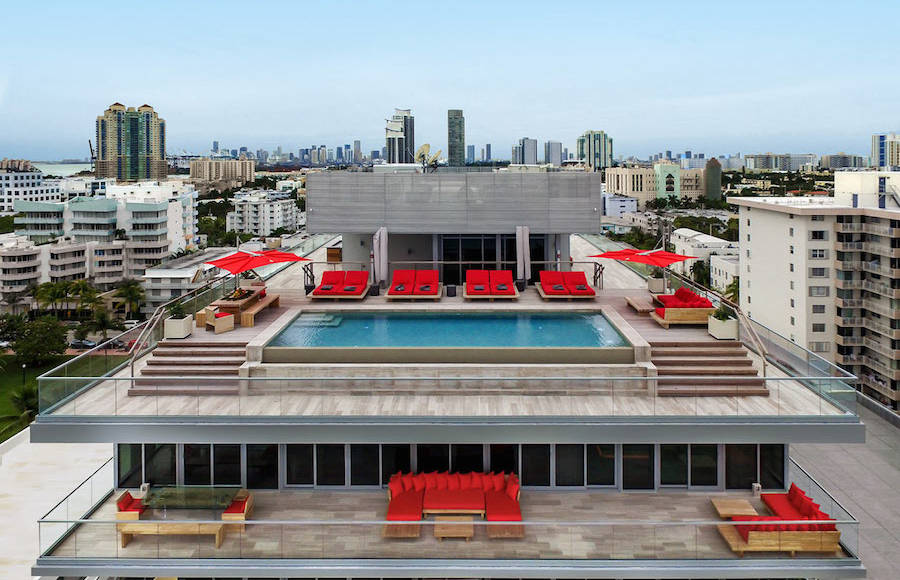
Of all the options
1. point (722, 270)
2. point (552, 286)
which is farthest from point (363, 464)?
point (722, 270)

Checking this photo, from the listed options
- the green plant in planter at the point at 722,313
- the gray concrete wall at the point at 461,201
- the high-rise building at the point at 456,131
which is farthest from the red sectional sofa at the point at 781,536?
the high-rise building at the point at 456,131

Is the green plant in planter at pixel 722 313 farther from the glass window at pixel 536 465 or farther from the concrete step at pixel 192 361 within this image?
the concrete step at pixel 192 361

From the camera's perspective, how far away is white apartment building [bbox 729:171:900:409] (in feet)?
154

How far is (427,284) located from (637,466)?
9.91 meters

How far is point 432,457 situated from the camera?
12953 mm

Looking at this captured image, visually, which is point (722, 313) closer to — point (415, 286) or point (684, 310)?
point (684, 310)

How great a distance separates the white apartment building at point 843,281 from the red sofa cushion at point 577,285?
33940 millimetres

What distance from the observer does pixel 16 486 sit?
33.9m

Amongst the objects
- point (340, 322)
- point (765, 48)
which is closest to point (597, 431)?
point (340, 322)

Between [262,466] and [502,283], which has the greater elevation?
[502,283]

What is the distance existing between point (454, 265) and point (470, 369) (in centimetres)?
1123

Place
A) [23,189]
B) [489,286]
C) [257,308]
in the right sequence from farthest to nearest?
1. [23,189]
2. [489,286]
3. [257,308]

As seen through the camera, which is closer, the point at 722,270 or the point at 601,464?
the point at 601,464

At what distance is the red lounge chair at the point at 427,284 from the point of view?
804 inches
